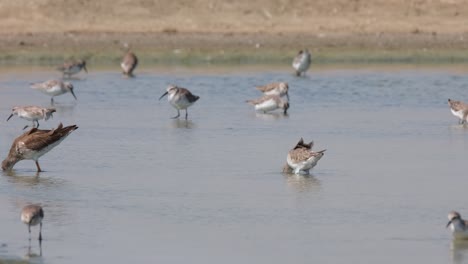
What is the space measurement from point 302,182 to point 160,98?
919cm

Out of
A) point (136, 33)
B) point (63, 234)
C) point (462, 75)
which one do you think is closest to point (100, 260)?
point (63, 234)

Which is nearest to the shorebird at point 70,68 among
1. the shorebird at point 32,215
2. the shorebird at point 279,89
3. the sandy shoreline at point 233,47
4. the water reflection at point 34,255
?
the sandy shoreline at point 233,47

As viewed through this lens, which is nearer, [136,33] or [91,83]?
[91,83]

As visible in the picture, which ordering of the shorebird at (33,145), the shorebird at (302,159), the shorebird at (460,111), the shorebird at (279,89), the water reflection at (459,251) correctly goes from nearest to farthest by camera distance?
the water reflection at (459,251), the shorebird at (302,159), the shorebird at (33,145), the shorebird at (460,111), the shorebird at (279,89)

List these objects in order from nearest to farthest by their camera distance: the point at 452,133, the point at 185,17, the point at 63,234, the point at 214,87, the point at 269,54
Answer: the point at 63,234 → the point at 452,133 → the point at 214,87 → the point at 269,54 → the point at 185,17

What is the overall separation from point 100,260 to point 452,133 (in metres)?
8.99

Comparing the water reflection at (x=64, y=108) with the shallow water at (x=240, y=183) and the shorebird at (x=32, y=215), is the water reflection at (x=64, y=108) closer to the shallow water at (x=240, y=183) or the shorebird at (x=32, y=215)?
the shallow water at (x=240, y=183)

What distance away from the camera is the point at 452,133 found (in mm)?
17281

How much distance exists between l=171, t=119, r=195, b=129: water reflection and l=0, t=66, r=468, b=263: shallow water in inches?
4.7

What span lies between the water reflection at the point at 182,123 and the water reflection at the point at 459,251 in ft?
28.3

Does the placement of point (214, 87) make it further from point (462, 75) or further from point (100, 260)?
point (100, 260)

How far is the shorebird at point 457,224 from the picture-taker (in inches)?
389

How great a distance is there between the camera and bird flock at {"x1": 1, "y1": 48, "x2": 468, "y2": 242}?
998 cm

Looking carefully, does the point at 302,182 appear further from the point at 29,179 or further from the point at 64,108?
the point at 64,108
